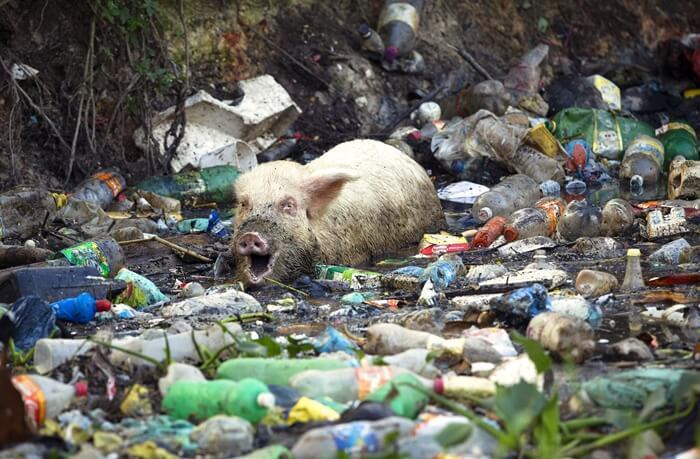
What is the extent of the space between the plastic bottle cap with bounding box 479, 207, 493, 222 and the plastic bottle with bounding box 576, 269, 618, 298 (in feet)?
9.89

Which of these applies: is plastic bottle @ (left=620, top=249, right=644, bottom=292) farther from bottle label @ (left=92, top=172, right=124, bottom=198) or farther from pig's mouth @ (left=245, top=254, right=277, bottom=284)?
bottle label @ (left=92, top=172, right=124, bottom=198)

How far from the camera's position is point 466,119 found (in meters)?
11.0

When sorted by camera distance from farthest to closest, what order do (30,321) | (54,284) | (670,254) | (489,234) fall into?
(489,234)
(670,254)
(54,284)
(30,321)

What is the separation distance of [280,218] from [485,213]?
2238 mm

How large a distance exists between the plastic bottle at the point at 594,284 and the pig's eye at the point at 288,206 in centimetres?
202

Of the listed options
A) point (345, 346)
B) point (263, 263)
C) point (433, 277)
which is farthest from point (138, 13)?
point (345, 346)

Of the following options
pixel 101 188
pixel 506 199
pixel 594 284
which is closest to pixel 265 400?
pixel 594 284

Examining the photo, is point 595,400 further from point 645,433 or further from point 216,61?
point 216,61

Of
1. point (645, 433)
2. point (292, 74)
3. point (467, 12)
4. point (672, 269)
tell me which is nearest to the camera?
point (645, 433)

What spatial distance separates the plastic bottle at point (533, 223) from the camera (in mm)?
7770

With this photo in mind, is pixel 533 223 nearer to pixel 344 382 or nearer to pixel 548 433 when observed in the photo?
pixel 344 382

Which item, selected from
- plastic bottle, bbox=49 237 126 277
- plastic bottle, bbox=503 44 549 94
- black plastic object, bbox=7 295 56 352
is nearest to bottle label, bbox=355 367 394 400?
black plastic object, bbox=7 295 56 352

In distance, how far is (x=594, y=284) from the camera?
222 inches

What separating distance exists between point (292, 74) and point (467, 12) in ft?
9.23
